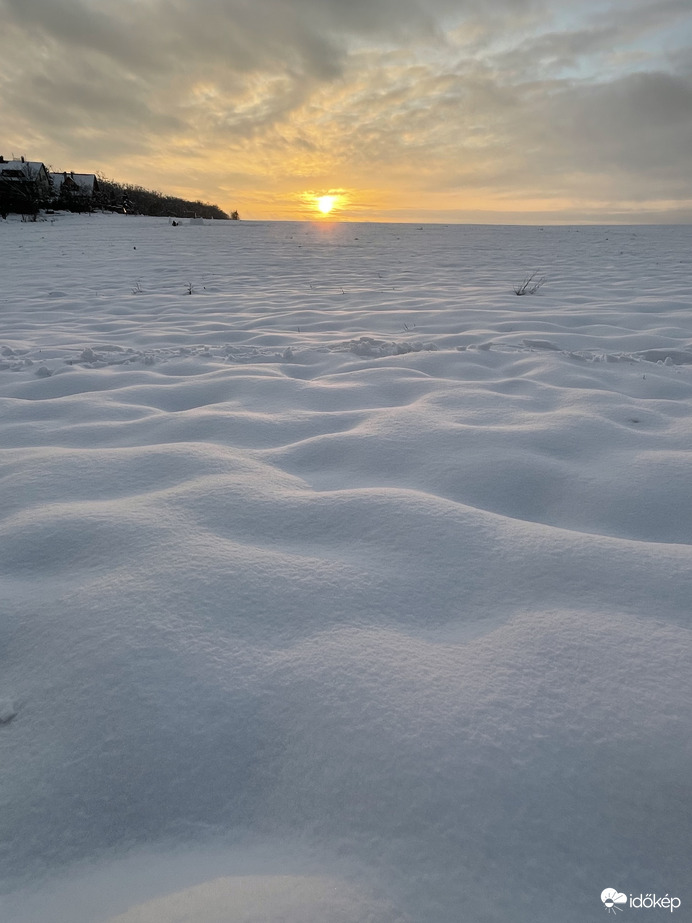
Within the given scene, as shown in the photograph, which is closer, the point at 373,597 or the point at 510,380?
the point at 373,597

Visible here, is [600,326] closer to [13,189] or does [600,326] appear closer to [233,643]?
[233,643]

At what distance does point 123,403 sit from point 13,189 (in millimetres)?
21296

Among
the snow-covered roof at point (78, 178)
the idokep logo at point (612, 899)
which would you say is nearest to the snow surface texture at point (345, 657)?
the idokep logo at point (612, 899)

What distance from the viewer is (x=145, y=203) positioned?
1144 inches

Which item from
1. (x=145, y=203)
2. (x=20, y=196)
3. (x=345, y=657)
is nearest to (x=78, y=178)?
(x=145, y=203)

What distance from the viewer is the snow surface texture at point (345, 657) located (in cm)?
58

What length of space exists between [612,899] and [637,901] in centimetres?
3

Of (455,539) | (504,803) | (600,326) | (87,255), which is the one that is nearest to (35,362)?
(455,539)

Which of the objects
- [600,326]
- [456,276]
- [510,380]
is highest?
[456,276]

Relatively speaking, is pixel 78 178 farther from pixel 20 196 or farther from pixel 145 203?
pixel 20 196

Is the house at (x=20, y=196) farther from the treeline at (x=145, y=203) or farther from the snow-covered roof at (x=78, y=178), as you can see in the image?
the snow-covered roof at (x=78, y=178)

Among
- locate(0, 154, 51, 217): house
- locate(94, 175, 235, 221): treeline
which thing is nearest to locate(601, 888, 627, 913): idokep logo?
locate(0, 154, 51, 217): house

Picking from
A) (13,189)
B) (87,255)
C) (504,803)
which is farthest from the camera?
(13,189)

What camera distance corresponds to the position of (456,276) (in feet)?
21.9
